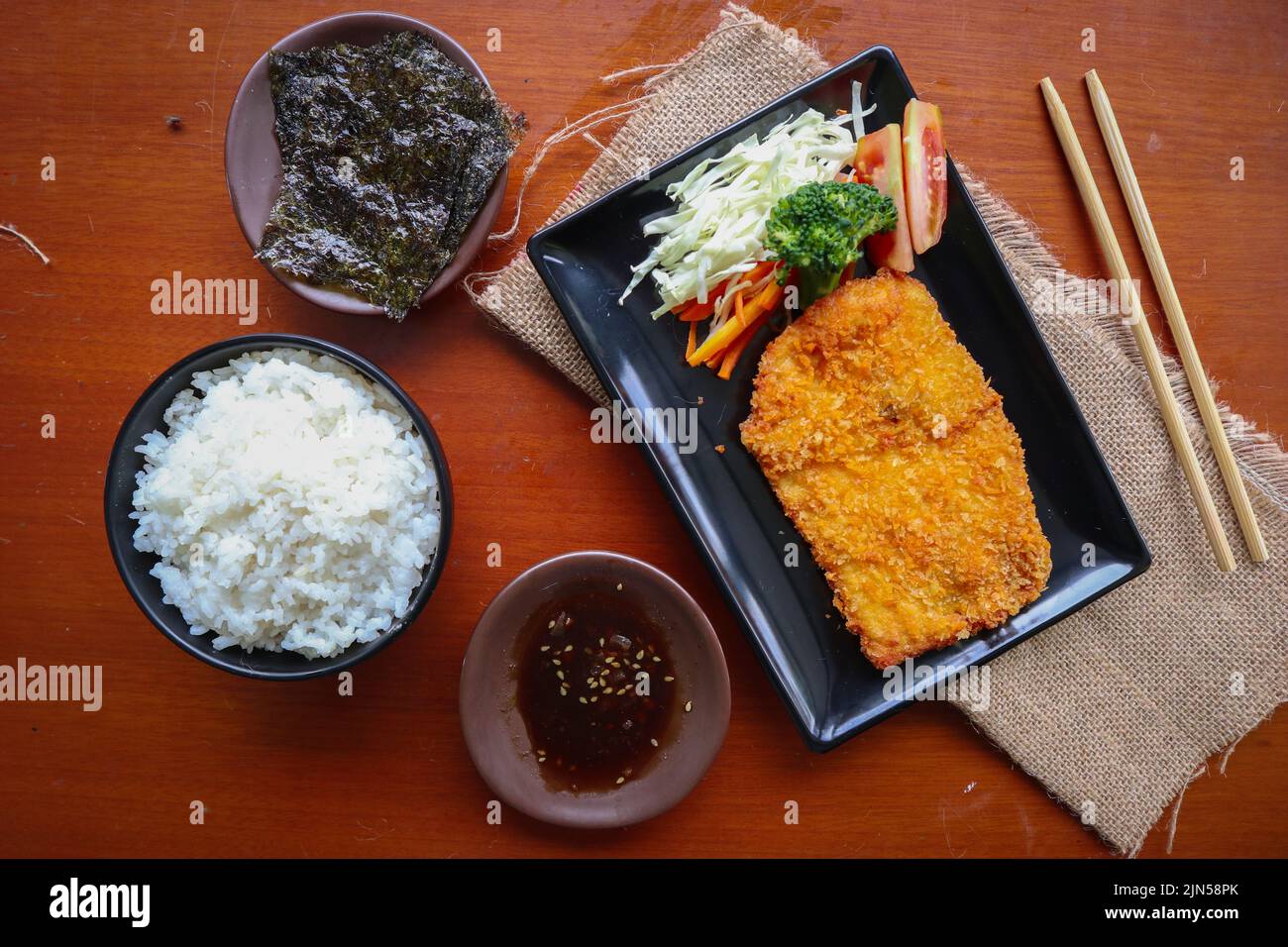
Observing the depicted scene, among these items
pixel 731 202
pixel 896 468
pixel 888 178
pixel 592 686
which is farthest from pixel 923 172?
pixel 592 686

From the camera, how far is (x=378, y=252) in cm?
271

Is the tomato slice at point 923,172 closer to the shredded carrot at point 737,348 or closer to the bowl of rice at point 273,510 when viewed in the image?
the shredded carrot at point 737,348

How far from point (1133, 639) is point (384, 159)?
316 cm

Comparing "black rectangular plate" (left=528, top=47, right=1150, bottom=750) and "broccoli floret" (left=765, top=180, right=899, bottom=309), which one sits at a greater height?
"broccoli floret" (left=765, top=180, right=899, bottom=309)

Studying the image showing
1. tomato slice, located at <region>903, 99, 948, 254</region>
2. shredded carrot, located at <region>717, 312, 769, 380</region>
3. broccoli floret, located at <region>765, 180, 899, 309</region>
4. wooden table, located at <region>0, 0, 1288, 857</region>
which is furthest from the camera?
wooden table, located at <region>0, 0, 1288, 857</region>

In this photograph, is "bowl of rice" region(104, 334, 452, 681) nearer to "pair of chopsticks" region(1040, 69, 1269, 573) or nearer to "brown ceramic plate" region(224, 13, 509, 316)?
"brown ceramic plate" region(224, 13, 509, 316)

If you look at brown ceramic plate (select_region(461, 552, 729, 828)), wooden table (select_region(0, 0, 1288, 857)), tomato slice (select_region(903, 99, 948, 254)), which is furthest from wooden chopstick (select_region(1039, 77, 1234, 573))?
brown ceramic plate (select_region(461, 552, 729, 828))

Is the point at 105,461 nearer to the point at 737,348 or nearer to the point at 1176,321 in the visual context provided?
the point at 737,348

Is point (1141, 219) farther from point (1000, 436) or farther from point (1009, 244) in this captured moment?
point (1000, 436)

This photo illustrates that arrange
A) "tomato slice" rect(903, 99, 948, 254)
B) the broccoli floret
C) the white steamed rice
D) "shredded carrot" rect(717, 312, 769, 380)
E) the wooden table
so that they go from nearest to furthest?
the white steamed rice
the broccoli floret
"tomato slice" rect(903, 99, 948, 254)
"shredded carrot" rect(717, 312, 769, 380)
the wooden table

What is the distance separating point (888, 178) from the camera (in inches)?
110

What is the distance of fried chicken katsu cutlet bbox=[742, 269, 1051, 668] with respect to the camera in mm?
2811

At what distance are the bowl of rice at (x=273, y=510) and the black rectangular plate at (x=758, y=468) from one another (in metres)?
0.78
